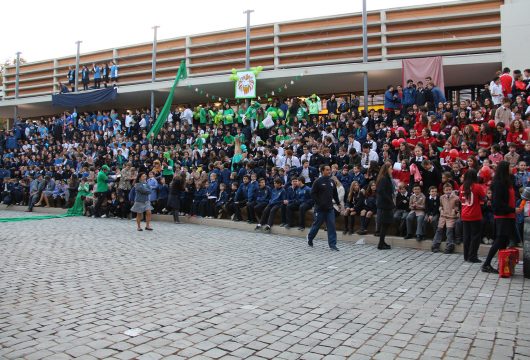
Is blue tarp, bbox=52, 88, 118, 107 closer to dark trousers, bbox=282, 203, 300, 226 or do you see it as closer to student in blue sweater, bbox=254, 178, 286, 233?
student in blue sweater, bbox=254, 178, 286, 233

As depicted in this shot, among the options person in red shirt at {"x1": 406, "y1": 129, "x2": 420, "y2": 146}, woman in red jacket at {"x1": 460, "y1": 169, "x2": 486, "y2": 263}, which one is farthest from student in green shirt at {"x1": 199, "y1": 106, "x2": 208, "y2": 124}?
woman in red jacket at {"x1": 460, "y1": 169, "x2": 486, "y2": 263}

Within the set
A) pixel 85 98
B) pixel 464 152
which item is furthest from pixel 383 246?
pixel 85 98

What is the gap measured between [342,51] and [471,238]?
49.5 feet

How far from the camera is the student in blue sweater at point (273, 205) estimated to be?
45.0 ft

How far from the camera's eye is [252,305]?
19.4 ft

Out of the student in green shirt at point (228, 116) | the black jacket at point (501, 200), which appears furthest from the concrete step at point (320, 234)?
the student in green shirt at point (228, 116)

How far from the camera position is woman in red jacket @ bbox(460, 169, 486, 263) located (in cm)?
865

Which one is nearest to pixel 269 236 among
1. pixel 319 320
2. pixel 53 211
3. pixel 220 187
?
pixel 220 187

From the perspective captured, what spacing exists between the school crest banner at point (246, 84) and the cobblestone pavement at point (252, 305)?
13.2 metres

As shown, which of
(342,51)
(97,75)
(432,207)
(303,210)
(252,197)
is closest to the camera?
(432,207)

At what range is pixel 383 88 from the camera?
23.4m

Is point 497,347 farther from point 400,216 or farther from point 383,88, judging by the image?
point 383,88

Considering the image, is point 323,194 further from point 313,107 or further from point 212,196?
point 313,107

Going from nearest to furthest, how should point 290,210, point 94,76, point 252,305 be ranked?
point 252,305
point 290,210
point 94,76
